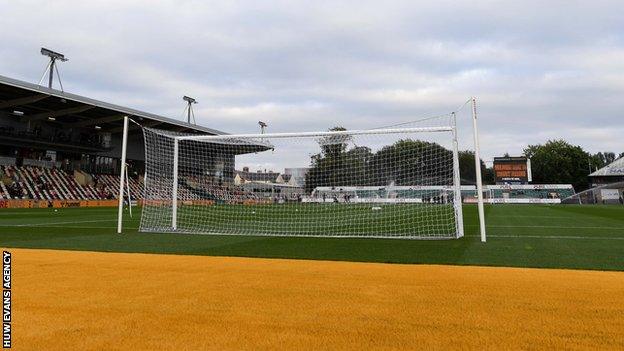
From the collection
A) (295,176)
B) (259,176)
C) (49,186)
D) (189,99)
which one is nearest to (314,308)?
(295,176)

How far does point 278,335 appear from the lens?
3.01 metres

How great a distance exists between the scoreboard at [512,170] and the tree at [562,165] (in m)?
32.1

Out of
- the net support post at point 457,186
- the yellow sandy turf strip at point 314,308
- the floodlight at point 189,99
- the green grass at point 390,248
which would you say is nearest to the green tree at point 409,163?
the net support post at point 457,186

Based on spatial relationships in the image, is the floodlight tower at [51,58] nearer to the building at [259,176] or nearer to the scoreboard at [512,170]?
the building at [259,176]

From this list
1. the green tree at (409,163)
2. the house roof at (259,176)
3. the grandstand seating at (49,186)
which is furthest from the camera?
the grandstand seating at (49,186)

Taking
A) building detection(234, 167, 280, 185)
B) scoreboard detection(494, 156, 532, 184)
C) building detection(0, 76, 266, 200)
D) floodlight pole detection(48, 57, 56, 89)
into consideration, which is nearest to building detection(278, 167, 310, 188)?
building detection(234, 167, 280, 185)

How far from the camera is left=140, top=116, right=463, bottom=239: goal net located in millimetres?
12570

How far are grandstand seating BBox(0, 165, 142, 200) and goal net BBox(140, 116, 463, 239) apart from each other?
1576 centimetres

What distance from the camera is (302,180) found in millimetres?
19109

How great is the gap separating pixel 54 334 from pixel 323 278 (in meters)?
2.92

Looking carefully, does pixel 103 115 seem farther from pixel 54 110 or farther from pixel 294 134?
pixel 294 134

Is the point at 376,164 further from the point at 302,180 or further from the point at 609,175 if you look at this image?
the point at 609,175

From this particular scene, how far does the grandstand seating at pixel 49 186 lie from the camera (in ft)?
108

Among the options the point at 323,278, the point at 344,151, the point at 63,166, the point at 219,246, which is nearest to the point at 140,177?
the point at 63,166
